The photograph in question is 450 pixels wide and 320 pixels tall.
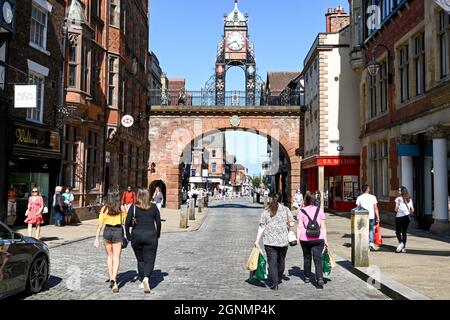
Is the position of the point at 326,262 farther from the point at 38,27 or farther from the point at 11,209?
the point at 38,27

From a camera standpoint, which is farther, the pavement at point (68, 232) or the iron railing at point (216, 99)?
the iron railing at point (216, 99)

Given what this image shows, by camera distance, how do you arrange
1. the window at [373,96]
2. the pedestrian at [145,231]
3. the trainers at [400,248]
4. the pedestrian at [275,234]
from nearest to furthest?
the pedestrian at [145,231]
the pedestrian at [275,234]
the trainers at [400,248]
the window at [373,96]

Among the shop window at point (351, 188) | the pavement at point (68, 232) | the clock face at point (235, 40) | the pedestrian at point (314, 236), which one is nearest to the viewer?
the pedestrian at point (314, 236)

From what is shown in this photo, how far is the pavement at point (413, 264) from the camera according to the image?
7.58m

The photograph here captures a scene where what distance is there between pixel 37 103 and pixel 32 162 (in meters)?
2.29

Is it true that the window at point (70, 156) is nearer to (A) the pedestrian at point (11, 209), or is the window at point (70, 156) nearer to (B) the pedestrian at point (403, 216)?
(A) the pedestrian at point (11, 209)

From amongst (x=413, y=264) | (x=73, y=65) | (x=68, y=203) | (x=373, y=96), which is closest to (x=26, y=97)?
(x=68, y=203)

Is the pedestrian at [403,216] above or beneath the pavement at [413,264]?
above

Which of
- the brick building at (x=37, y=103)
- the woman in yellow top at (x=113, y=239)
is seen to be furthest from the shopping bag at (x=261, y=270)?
the brick building at (x=37, y=103)

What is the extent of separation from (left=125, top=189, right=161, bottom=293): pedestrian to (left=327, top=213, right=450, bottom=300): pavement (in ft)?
12.6

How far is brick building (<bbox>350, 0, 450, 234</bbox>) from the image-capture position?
16047 mm

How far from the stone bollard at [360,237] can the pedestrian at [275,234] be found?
2087mm

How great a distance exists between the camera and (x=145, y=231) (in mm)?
7711

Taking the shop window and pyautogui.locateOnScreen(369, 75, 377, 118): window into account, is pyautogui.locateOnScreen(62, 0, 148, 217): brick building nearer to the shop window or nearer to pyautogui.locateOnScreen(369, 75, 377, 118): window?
pyautogui.locateOnScreen(369, 75, 377, 118): window
